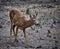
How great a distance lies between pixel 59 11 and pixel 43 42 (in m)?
9.40

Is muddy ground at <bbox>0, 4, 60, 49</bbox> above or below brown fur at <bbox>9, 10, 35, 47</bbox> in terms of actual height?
below

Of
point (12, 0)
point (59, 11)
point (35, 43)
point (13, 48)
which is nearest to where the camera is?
point (13, 48)

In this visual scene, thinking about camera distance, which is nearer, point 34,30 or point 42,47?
point 42,47

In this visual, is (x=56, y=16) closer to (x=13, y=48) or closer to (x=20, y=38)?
(x=20, y=38)

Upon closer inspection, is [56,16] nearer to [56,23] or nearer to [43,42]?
[56,23]

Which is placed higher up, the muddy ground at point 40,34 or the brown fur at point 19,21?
the brown fur at point 19,21

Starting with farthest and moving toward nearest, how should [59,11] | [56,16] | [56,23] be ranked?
[59,11] → [56,16] → [56,23]

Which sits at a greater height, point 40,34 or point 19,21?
point 19,21

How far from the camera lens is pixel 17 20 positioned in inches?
517

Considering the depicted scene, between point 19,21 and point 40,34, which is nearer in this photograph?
point 19,21

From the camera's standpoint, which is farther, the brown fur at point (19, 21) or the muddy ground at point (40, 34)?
the muddy ground at point (40, 34)

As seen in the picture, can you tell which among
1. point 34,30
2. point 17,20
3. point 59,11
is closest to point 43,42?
point 17,20

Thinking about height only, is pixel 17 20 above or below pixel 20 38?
above

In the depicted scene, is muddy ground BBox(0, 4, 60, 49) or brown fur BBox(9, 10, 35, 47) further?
muddy ground BBox(0, 4, 60, 49)
